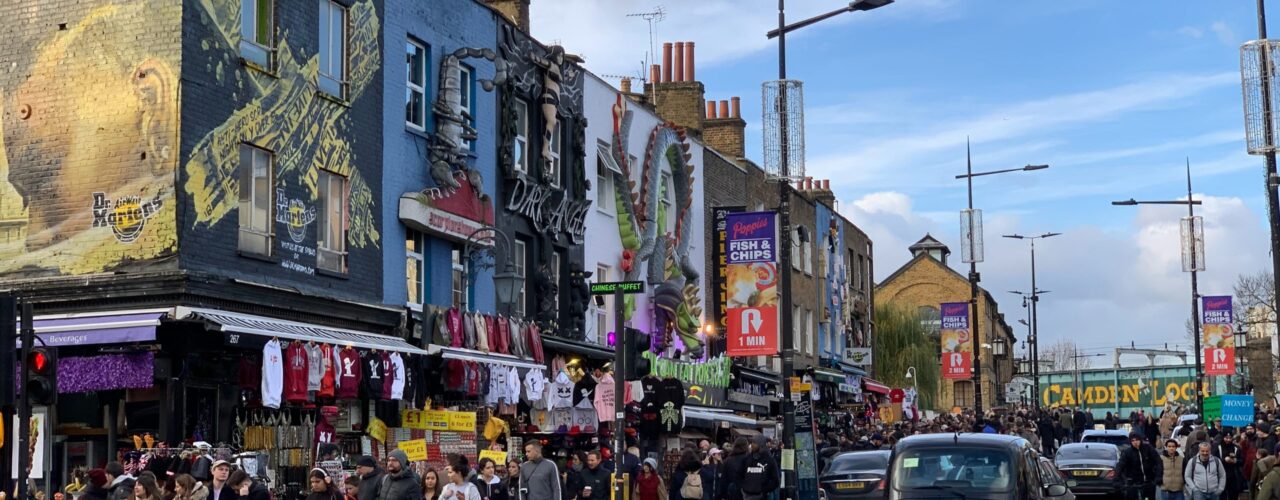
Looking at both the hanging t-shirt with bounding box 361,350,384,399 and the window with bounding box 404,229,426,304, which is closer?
the hanging t-shirt with bounding box 361,350,384,399

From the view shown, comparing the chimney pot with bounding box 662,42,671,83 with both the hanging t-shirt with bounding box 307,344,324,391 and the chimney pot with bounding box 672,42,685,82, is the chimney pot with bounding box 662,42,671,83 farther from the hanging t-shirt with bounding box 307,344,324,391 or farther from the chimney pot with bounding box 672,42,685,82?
the hanging t-shirt with bounding box 307,344,324,391

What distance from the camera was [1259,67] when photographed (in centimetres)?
2541

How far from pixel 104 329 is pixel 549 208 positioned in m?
12.9

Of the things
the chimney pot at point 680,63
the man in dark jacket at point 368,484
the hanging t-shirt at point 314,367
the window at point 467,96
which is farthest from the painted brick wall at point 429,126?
the chimney pot at point 680,63

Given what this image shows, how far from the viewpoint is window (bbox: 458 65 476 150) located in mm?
28312

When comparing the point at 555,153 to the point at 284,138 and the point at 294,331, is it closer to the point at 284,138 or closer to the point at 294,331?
the point at 284,138

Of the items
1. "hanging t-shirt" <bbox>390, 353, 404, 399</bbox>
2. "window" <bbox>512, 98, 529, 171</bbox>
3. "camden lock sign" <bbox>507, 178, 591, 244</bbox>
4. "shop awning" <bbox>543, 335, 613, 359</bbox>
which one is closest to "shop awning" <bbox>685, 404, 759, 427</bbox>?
"shop awning" <bbox>543, 335, 613, 359</bbox>

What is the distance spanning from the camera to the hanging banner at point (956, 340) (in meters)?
49.2

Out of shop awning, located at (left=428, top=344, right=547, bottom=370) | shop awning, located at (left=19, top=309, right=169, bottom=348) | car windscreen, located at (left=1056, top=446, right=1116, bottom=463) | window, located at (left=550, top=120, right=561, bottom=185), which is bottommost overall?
car windscreen, located at (left=1056, top=446, right=1116, bottom=463)

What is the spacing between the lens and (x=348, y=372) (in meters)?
22.0

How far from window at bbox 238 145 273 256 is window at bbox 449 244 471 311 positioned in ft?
19.0

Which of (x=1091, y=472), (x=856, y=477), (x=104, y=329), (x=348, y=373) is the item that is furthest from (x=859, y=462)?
(x=104, y=329)

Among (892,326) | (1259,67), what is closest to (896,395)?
(892,326)

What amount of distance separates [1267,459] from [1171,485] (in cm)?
274
